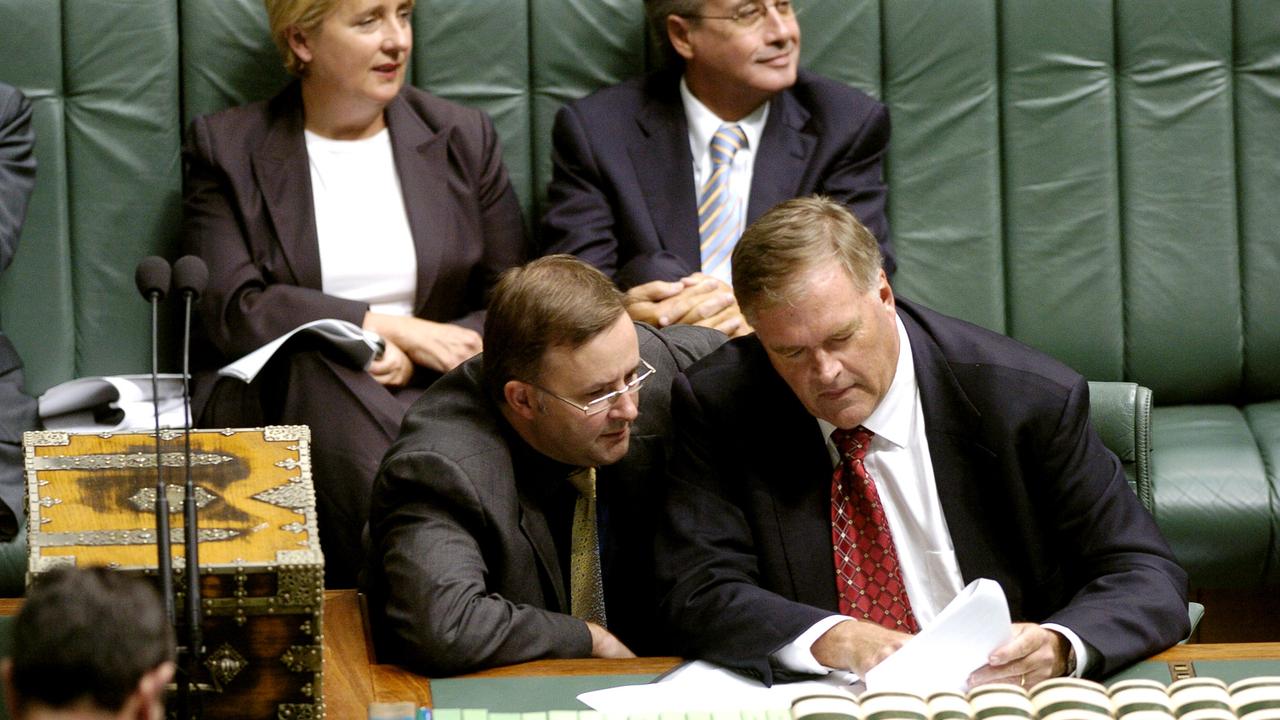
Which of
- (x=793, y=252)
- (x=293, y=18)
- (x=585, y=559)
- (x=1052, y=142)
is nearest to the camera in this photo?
(x=793, y=252)

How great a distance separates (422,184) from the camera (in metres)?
3.32

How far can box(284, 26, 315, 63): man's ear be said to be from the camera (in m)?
3.27

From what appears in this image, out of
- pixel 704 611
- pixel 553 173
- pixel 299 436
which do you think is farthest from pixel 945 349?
pixel 553 173

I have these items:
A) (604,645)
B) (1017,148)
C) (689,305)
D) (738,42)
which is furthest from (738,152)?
(604,645)

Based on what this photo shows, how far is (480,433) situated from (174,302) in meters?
1.40

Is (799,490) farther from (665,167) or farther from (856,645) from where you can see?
(665,167)

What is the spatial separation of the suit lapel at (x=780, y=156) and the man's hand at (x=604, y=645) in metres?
1.27

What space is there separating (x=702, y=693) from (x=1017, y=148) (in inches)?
79.2

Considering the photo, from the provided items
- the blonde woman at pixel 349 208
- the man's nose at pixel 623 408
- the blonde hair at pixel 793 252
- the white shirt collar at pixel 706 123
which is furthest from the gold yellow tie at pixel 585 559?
the white shirt collar at pixel 706 123

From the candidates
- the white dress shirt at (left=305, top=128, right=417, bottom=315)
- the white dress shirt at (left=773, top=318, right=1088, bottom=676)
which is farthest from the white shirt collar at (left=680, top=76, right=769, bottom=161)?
the white dress shirt at (left=773, top=318, right=1088, bottom=676)

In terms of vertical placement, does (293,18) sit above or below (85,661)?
above

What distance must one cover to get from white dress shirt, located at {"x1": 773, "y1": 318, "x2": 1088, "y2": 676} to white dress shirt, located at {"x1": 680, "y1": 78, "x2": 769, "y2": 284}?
117 centimetres

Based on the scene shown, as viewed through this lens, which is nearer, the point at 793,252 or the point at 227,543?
the point at 227,543

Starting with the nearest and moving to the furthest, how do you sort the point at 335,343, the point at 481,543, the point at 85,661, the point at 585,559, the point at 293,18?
1. the point at 85,661
2. the point at 481,543
3. the point at 585,559
4. the point at 335,343
5. the point at 293,18
